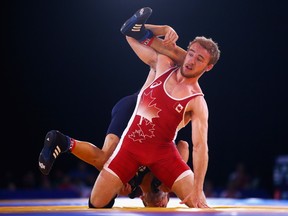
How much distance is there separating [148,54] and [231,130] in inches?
343

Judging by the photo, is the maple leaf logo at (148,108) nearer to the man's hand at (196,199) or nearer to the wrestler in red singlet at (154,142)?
the wrestler in red singlet at (154,142)

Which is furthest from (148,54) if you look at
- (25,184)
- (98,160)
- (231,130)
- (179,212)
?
(231,130)

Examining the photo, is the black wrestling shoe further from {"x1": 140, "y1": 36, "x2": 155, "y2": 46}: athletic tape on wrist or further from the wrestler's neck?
{"x1": 140, "y1": 36, "x2": 155, "y2": 46}: athletic tape on wrist

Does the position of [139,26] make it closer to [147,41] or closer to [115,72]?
[147,41]

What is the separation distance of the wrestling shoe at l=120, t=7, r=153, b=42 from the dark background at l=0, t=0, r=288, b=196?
755 cm

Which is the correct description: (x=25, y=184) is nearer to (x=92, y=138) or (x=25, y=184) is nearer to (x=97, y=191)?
(x=92, y=138)

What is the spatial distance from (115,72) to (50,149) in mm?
8723

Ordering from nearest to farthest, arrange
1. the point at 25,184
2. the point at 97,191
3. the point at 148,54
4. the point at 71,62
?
the point at 97,191 → the point at 148,54 → the point at 25,184 → the point at 71,62

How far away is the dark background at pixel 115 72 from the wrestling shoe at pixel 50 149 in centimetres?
783

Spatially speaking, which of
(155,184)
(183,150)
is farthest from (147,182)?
(183,150)

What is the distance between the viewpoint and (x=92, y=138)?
11.8 meters

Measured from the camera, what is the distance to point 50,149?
3.70 meters

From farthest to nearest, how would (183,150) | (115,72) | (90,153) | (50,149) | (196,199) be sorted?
(115,72)
(183,150)
(90,153)
(50,149)
(196,199)

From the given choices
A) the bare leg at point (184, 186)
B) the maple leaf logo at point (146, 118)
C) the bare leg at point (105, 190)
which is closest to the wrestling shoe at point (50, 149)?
the bare leg at point (105, 190)
